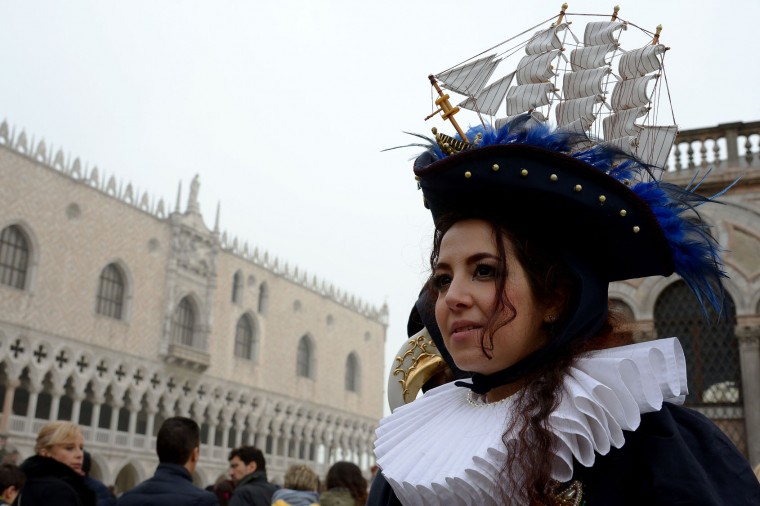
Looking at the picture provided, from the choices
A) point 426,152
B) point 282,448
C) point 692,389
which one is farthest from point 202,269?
point 426,152

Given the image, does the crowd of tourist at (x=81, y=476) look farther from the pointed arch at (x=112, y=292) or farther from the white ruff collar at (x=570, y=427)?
the pointed arch at (x=112, y=292)

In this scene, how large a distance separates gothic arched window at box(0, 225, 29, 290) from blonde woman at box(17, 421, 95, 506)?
18.9 meters

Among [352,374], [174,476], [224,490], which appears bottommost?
[224,490]

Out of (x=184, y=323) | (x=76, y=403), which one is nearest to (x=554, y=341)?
(x=76, y=403)

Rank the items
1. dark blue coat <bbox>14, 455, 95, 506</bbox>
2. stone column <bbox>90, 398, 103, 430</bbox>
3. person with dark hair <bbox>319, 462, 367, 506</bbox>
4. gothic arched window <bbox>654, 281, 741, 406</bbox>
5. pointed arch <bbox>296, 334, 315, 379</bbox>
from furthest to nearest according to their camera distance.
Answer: pointed arch <bbox>296, 334, 315, 379</bbox>
stone column <bbox>90, 398, 103, 430</bbox>
gothic arched window <bbox>654, 281, 741, 406</bbox>
person with dark hair <bbox>319, 462, 367, 506</bbox>
dark blue coat <bbox>14, 455, 95, 506</bbox>

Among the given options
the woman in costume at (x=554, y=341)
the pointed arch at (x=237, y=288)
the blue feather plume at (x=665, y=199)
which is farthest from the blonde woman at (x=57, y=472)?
the pointed arch at (x=237, y=288)

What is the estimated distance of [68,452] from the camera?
356 centimetres

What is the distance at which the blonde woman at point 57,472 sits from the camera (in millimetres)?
3398

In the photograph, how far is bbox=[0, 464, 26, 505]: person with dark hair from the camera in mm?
3605

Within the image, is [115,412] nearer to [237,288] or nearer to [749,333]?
[237,288]

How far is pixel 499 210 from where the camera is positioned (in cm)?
130

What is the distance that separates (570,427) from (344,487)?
3234 mm

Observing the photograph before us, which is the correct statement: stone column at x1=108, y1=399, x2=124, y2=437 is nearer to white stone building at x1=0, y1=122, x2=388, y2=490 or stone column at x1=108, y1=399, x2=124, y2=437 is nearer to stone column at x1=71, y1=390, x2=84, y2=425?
white stone building at x1=0, y1=122, x2=388, y2=490

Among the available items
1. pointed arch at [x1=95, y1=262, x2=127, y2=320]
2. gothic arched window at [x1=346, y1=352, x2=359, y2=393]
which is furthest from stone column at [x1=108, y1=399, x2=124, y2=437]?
gothic arched window at [x1=346, y1=352, x2=359, y2=393]
